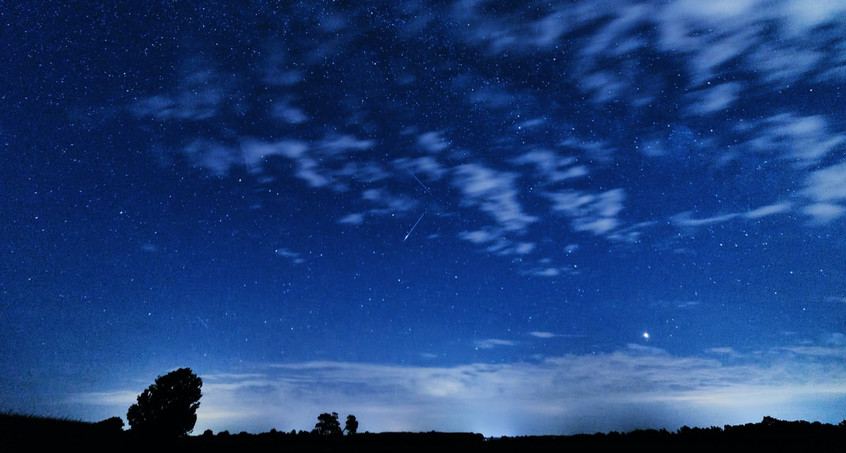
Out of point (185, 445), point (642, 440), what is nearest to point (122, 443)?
point (185, 445)

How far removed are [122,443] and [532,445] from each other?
75.6ft

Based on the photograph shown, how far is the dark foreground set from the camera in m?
13.8

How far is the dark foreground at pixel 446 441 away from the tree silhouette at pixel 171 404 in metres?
39.9

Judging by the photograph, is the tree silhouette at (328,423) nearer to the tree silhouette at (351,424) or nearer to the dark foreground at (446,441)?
the tree silhouette at (351,424)

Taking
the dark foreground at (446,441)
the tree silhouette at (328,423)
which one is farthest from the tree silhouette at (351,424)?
the dark foreground at (446,441)

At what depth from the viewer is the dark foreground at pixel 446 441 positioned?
45.3ft

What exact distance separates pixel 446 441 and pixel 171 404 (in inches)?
2224

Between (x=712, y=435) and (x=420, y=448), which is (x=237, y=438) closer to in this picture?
(x=420, y=448)

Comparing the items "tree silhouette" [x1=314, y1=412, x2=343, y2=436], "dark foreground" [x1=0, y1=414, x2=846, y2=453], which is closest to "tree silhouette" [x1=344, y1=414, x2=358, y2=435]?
"tree silhouette" [x1=314, y1=412, x2=343, y2=436]

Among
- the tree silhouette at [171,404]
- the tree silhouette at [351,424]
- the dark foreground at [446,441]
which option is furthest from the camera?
the tree silhouette at [351,424]

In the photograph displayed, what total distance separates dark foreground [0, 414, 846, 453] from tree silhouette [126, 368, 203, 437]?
39.9 meters

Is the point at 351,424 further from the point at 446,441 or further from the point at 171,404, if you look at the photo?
the point at 446,441

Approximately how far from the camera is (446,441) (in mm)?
19281

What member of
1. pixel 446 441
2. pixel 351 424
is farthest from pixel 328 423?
pixel 446 441
